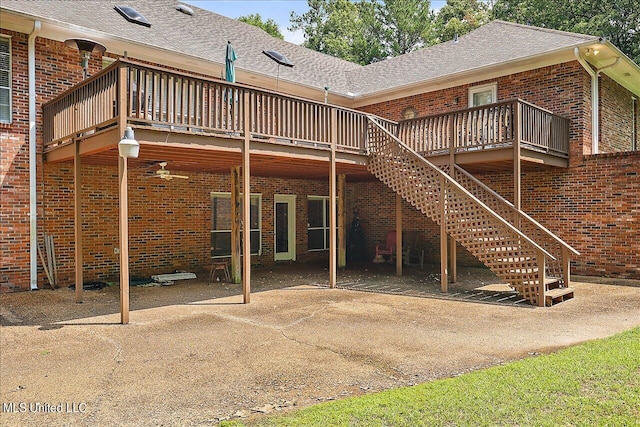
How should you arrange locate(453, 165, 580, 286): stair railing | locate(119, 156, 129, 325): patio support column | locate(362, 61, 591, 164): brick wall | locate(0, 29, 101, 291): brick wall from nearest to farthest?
locate(119, 156, 129, 325): patio support column, locate(0, 29, 101, 291): brick wall, locate(453, 165, 580, 286): stair railing, locate(362, 61, 591, 164): brick wall

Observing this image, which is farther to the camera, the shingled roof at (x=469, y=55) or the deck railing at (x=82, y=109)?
the shingled roof at (x=469, y=55)

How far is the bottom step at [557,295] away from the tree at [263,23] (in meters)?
28.7

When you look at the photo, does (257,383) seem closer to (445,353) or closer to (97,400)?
(97,400)

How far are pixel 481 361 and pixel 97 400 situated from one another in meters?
3.89

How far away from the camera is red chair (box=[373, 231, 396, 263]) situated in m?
15.0

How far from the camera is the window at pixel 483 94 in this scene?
12961 millimetres

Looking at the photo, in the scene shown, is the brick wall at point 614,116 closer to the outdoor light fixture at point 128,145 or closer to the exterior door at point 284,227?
the exterior door at point 284,227

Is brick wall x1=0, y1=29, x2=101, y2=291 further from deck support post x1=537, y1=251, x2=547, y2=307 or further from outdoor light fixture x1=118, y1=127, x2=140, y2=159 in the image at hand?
deck support post x1=537, y1=251, x2=547, y2=307

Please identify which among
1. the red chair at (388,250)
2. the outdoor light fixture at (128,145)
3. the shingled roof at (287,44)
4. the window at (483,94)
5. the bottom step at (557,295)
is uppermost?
the shingled roof at (287,44)

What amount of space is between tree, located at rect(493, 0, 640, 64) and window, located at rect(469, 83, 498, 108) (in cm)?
1229

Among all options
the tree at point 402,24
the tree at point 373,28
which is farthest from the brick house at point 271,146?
the tree at point 402,24

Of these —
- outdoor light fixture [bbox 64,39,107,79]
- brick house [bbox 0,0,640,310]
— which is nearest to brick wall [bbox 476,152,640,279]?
brick house [bbox 0,0,640,310]

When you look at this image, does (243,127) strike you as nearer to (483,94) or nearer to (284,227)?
(284,227)

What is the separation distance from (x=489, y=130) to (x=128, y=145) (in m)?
7.79
